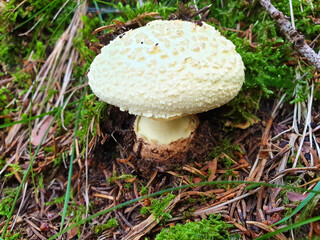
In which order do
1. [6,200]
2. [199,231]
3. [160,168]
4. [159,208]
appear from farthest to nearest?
[6,200] < [160,168] < [159,208] < [199,231]

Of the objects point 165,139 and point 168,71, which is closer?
point 168,71

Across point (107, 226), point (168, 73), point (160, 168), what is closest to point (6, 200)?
point (107, 226)

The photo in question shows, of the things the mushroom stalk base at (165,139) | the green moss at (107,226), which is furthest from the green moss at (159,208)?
the mushroom stalk base at (165,139)

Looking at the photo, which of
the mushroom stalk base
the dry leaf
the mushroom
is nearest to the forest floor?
the dry leaf

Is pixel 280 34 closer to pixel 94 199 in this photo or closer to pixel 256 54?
pixel 256 54

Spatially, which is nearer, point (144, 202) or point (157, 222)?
point (157, 222)

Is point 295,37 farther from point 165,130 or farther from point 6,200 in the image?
point 6,200

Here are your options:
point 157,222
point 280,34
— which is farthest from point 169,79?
point 280,34
